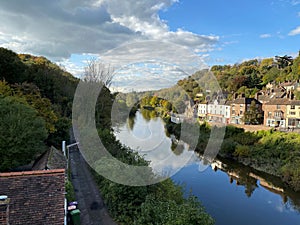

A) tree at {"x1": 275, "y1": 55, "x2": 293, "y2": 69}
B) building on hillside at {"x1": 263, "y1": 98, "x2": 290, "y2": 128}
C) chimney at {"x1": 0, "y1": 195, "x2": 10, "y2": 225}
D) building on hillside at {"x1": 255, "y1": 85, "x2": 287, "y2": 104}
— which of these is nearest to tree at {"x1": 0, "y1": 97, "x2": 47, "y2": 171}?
chimney at {"x1": 0, "y1": 195, "x2": 10, "y2": 225}

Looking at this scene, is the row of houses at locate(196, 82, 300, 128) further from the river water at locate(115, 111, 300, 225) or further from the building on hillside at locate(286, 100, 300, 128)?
the river water at locate(115, 111, 300, 225)

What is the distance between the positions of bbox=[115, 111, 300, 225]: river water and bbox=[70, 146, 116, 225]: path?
2.56m

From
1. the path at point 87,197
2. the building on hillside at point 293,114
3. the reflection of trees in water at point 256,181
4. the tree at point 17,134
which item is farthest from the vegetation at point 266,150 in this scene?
the tree at point 17,134

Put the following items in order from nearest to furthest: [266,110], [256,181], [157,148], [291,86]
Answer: [157,148], [256,181], [266,110], [291,86]

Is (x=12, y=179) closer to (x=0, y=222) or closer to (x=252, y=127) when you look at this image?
(x=0, y=222)

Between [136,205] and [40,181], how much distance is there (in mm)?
4038

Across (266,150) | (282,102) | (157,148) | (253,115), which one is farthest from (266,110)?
(157,148)

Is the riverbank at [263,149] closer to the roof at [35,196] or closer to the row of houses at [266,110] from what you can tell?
the row of houses at [266,110]

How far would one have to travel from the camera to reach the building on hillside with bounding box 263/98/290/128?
2972 centimetres

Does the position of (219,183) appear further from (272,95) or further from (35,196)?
(272,95)

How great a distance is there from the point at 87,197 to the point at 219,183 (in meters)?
11.2

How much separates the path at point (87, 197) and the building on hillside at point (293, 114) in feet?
83.1

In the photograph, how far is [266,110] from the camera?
31266 millimetres

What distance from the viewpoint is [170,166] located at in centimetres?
898
